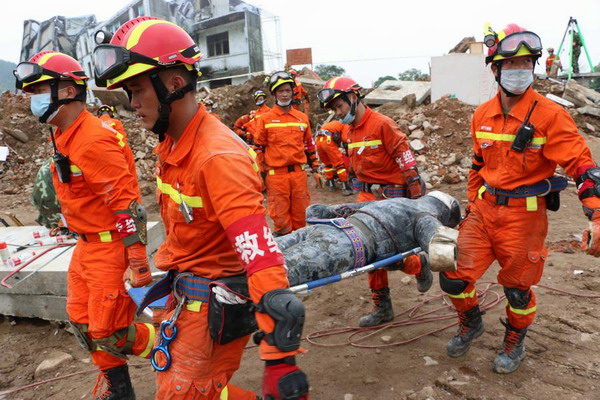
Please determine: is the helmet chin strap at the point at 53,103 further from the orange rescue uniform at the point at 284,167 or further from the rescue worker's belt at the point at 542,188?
the orange rescue uniform at the point at 284,167

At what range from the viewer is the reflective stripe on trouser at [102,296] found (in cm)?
300

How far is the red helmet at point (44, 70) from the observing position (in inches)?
126

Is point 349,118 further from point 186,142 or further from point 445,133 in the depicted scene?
point 445,133

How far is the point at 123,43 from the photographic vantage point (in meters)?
2.00

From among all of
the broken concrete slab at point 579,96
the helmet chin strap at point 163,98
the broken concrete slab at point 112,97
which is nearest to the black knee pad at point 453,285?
the helmet chin strap at point 163,98

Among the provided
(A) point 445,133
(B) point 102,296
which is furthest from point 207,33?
(B) point 102,296

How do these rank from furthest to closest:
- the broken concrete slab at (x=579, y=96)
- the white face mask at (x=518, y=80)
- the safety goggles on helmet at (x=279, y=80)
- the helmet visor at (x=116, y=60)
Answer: the broken concrete slab at (x=579, y=96) < the safety goggles on helmet at (x=279, y=80) < the white face mask at (x=518, y=80) < the helmet visor at (x=116, y=60)

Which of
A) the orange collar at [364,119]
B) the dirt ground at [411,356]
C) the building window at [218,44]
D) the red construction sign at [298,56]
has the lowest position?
the dirt ground at [411,356]

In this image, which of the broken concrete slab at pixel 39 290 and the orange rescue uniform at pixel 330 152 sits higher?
the orange rescue uniform at pixel 330 152

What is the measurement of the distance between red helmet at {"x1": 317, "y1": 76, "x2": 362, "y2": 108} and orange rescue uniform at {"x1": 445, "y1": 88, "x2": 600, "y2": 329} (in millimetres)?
1430

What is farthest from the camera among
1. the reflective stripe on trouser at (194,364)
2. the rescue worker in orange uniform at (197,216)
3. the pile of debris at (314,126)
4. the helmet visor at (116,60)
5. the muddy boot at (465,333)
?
the pile of debris at (314,126)

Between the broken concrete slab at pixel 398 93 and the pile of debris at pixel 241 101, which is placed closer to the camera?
the broken concrete slab at pixel 398 93

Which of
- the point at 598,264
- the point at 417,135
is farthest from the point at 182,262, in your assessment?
the point at 417,135

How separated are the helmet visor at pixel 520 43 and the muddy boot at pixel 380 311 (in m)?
2.35
